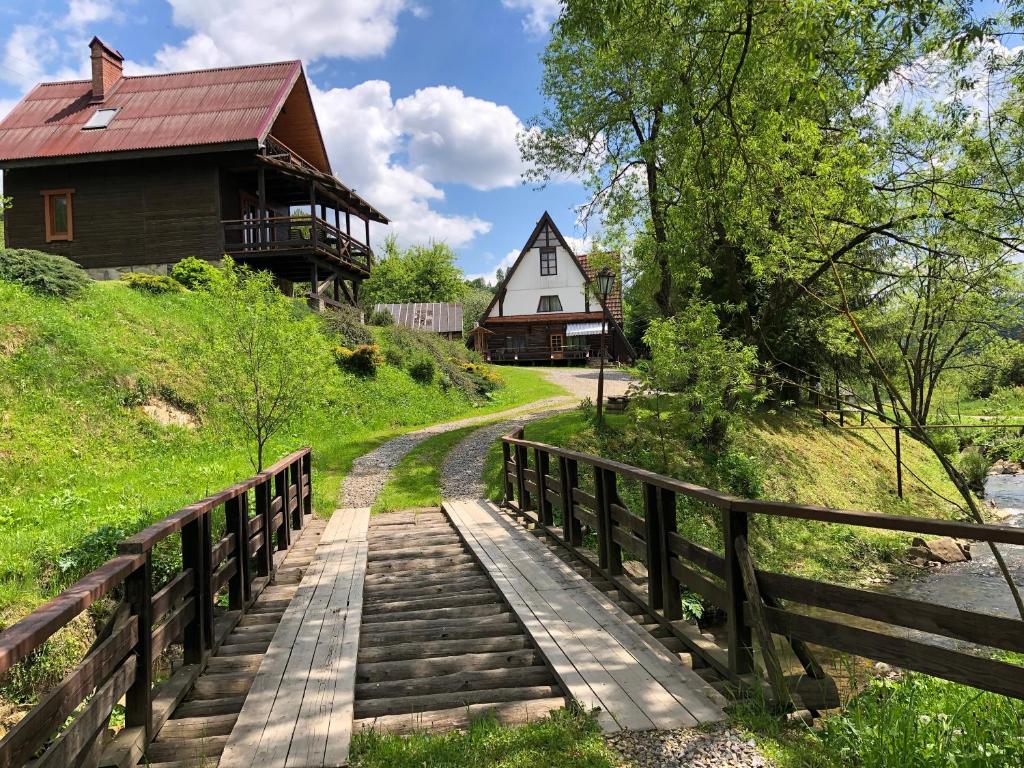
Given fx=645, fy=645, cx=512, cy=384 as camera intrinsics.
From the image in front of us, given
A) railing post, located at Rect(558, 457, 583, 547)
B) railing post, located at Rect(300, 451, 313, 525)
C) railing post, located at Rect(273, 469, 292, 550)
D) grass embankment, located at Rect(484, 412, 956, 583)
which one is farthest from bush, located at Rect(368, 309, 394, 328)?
railing post, located at Rect(558, 457, 583, 547)

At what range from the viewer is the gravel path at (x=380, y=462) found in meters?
10.9

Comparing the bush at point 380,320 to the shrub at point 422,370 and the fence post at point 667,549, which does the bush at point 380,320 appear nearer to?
the shrub at point 422,370

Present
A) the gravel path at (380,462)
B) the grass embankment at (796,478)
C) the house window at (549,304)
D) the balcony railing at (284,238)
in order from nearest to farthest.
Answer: the grass embankment at (796,478) → the gravel path at (380,462) → the balcony railing at (284,238) → the house window at (549,304)

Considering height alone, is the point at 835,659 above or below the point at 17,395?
below

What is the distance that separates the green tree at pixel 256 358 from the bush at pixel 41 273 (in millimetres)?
6837

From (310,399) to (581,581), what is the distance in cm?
570

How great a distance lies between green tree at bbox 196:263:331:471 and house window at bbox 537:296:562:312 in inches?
1197

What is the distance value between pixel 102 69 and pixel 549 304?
80.1 feet

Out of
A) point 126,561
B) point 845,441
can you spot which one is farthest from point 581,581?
point 845,441

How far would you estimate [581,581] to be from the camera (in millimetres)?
5391

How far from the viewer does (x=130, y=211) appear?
20719 millimetres

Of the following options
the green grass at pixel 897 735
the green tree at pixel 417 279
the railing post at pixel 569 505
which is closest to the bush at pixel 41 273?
the railing post at pixel 569 505

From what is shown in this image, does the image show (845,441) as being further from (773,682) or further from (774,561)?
(773,682)

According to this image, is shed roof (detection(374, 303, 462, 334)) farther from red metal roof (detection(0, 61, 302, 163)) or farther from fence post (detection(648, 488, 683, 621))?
fence post (detection(648, 488, 683, 621))
